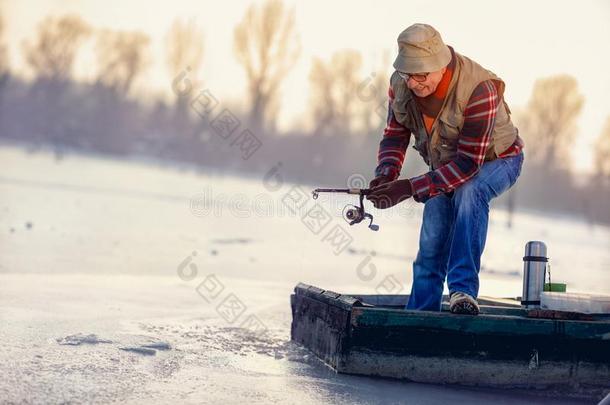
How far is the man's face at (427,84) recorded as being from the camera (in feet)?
12.3

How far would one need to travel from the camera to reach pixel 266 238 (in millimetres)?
12383

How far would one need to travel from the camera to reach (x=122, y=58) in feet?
253

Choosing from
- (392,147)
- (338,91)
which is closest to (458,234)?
(392,147)

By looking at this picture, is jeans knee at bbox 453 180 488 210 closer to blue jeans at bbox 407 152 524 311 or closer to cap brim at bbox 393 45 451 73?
blue jeans at bbox 407 152 524 311

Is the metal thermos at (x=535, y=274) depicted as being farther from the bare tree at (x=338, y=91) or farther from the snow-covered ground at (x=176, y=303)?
the bare tree at (x=338, y=91)

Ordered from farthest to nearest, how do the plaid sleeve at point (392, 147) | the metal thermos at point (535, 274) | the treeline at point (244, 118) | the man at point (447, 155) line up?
1. the treeline at point (244, 118)
2. the metal thermos at point (535, 274)
3. the plaid sleeve at point (392, 147)
4. the man at point (447, 155)

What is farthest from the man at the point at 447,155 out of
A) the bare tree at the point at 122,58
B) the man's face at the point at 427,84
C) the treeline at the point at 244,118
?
the bare tree at the point at 122,58

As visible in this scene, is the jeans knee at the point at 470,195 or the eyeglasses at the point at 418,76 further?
the jeans knee at the point at 470,195

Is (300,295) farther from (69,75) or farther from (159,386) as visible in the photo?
(69,75)

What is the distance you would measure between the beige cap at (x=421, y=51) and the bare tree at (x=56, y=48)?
7633 centimetres

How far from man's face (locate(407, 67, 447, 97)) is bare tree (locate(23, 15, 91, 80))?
76.3 meters

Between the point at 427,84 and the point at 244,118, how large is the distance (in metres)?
70.7

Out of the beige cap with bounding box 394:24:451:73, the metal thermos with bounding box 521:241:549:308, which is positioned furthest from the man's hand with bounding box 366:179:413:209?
the metal thermos with bounding box 521:241:549:308

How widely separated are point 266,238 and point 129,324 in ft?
25.9
